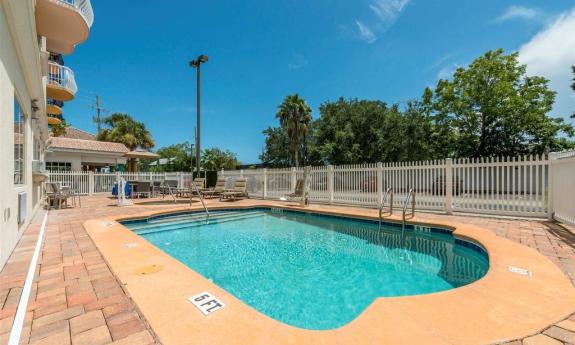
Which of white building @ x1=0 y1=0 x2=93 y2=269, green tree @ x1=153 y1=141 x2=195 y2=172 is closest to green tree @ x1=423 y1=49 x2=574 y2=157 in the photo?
white building @ x1=0 y1=0 x2=93 y2=269

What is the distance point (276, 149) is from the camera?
108 ft

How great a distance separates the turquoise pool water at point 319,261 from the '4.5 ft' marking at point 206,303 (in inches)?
33.6

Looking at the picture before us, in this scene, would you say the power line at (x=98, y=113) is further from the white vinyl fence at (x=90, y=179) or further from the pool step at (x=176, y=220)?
the pool step at (x=176, y=220)

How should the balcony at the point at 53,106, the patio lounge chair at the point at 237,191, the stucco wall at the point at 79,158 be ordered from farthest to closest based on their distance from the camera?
the stucco wall at the point at 79,158 < the patio lounge chair at the point at 237,191 < the balcony at the point at 53,106

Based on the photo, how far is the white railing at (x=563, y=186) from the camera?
522 cm

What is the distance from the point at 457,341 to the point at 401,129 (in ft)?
75.7

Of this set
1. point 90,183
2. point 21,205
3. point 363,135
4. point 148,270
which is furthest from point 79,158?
point 363,135

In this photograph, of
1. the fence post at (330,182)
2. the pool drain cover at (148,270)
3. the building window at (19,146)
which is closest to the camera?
the pool drain cover at (148,270)

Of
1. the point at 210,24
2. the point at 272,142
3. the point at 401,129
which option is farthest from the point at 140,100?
the point at 401,129

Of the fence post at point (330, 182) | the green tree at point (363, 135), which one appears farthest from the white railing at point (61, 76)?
the green tree at point (363, 135)

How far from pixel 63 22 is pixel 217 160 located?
2726 centimetres

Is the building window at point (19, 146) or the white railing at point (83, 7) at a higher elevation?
the white railing at point (83, 7)

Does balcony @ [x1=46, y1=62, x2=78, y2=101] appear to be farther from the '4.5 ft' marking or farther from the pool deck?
the '4.5 ft' marking

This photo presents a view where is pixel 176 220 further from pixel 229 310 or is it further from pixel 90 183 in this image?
pixel 90 183
